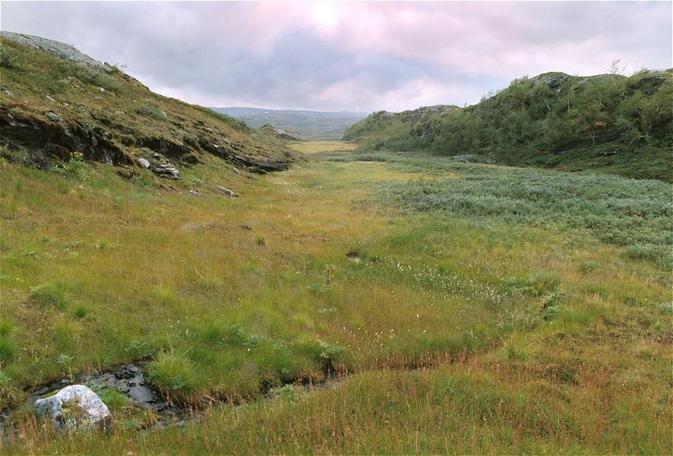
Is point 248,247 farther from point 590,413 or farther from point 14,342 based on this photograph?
point 590,413

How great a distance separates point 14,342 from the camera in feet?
28.1

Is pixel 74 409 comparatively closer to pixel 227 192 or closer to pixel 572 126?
pixel 227 192

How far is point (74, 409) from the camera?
6746mm

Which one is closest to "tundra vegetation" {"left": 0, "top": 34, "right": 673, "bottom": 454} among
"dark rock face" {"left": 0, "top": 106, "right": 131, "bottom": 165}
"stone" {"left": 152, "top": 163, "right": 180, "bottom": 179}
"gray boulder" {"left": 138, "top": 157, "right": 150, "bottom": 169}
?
"dark rock face" {"left": 0, "top": 106, "right": 131, "bottom": 165}

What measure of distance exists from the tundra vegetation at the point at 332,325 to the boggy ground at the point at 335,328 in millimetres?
48

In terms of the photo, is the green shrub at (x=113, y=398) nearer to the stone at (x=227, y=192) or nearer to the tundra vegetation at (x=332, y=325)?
the tundra vegetation at (x=332, y=325)

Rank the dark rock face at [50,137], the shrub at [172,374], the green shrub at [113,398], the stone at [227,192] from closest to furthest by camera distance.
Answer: the green shrub at [113,398] → the shrub at [172,374] → the dark rock face at [50,137] → the stone at [227,192]

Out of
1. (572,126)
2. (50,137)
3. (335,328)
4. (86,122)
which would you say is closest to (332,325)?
(335,328)

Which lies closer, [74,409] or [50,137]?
[74,409]

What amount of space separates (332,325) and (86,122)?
22917 mm

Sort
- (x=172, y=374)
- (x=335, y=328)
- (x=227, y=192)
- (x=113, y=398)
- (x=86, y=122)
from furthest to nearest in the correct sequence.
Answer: (x=227, y=192)
(x=86, y=122)
(x=335, y=328)
(x=172, y=374)
(x=113, y=398)

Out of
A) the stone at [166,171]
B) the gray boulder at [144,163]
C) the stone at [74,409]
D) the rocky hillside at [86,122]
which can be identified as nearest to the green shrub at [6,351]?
the stone at [74,409]

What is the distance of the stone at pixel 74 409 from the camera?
6648 millimetres

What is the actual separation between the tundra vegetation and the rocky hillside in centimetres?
179
